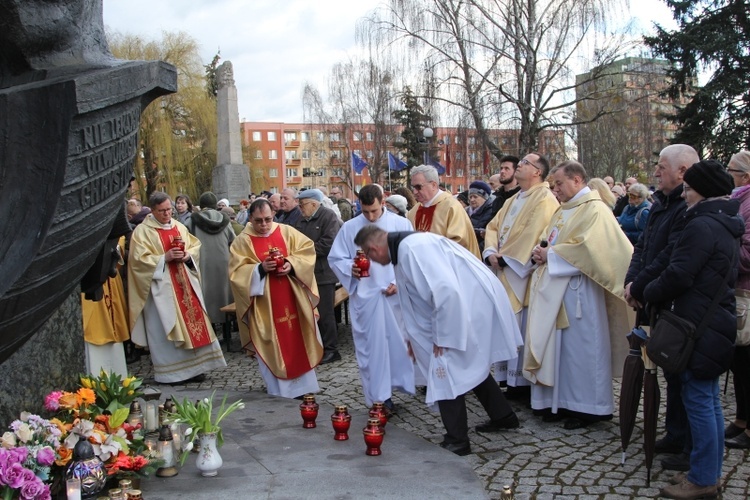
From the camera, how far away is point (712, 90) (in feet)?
71.2

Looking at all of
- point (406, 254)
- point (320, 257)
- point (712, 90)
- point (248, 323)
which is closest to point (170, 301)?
point (248, 323)

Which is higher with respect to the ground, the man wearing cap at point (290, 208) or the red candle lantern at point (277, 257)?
the man wearing cap at point (290, 208)

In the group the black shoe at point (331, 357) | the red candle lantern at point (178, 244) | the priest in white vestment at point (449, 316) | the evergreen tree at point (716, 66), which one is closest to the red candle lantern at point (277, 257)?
the red candle lantern at point (178, 244)

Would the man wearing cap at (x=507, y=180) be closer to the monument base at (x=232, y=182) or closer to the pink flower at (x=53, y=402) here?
the pink flower at (x=53, y=402)

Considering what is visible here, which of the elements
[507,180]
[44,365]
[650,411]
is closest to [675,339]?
[650,411]

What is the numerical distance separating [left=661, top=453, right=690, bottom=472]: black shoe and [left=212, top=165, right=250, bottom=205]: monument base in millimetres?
17173

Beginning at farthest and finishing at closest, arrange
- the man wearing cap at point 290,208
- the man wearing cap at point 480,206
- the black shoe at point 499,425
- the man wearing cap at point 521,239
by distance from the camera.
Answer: the man wearing cap at point 290,208, the man wearing cap at point 480,206, the man wearing cap at point 521,239, the black shoe at point 499,425

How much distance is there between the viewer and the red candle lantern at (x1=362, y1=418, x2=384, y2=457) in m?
4.38

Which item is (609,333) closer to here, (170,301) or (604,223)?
(604,223)

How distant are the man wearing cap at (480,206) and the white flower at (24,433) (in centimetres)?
583

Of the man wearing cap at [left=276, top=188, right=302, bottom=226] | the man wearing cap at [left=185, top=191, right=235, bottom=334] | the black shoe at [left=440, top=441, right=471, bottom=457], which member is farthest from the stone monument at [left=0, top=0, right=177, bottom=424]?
the man wearing cap at [left=185, top=191, right=235, bottom=334]

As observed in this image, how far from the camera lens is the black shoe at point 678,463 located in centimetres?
452

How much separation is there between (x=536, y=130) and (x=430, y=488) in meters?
18.2

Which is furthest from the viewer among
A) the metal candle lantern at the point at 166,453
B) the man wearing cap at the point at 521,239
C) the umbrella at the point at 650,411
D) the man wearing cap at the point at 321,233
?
the man wearing cap at the point at 321,233
